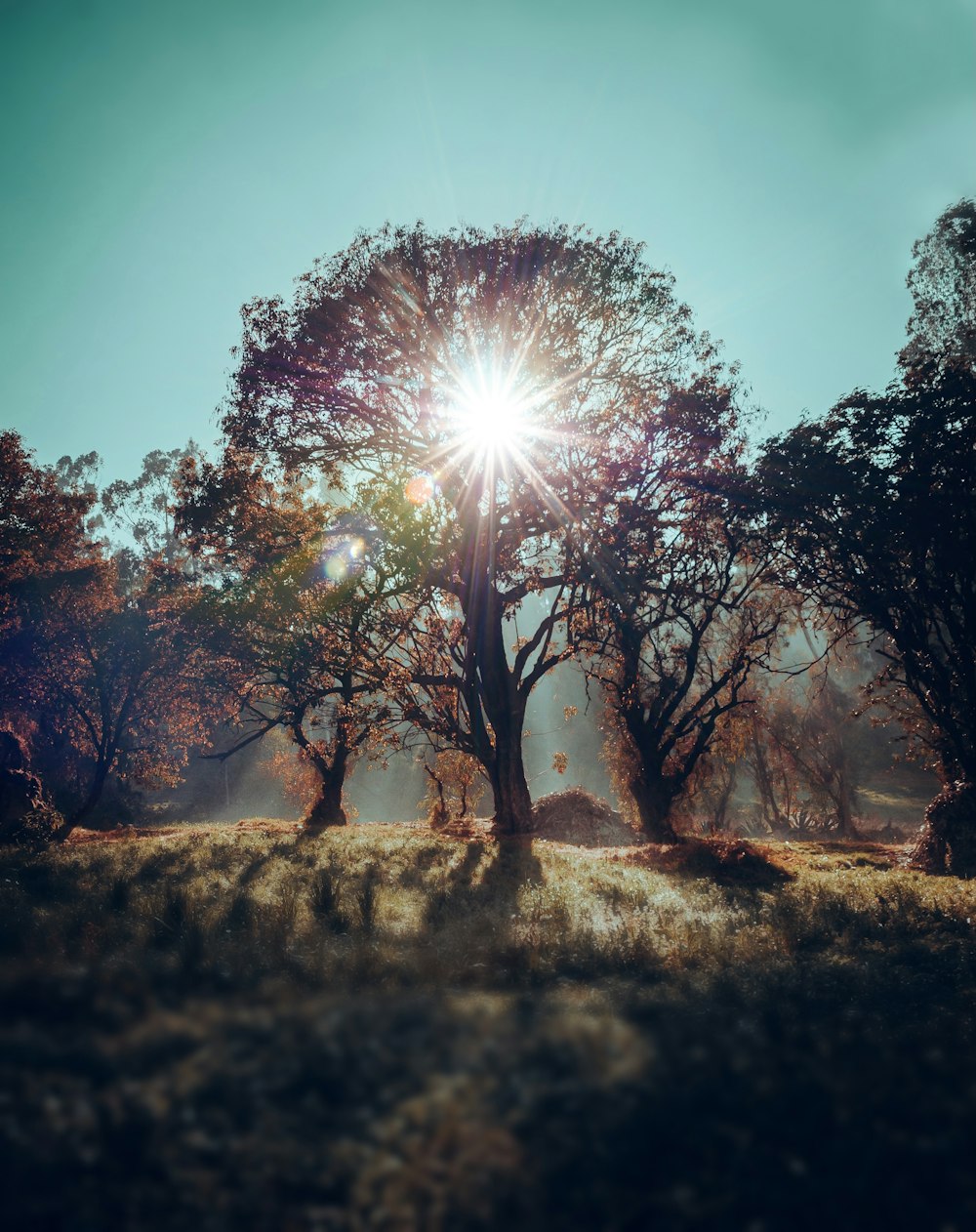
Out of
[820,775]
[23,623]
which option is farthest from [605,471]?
[820,775]

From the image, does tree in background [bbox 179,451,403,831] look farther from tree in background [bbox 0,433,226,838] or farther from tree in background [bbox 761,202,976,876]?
tree in background [bbox 761,202,976,876]

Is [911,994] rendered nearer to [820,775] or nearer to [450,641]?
[450,641]

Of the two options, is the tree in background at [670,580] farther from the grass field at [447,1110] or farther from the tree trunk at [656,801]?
the grass field at [447,1110]

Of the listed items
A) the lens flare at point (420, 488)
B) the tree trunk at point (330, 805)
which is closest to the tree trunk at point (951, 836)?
the lens flare at point (420, 488)

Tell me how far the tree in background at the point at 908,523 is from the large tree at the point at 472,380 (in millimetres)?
5196

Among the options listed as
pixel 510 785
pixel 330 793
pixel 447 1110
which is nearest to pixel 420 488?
pixel 510 785

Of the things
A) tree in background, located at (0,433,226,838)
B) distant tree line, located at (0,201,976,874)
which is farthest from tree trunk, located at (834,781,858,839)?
tree in background, located at (0,433,226,838)

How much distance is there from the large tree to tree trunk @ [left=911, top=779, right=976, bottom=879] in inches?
429

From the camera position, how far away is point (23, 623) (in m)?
25.1

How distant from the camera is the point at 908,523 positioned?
1491cm

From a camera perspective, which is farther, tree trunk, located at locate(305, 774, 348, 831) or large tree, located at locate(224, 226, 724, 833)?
tree trunk, located at locate(305, 774, 348, 831)

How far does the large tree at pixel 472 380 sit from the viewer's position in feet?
64.1

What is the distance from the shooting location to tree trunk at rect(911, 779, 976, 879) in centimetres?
1570

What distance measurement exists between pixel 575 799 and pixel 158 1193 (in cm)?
3287
